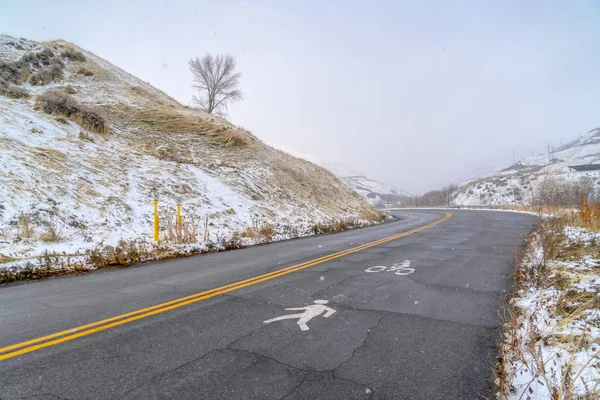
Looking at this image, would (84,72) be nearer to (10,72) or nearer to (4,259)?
(10,72)

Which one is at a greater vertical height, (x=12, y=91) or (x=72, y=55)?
(x=72, y=55)

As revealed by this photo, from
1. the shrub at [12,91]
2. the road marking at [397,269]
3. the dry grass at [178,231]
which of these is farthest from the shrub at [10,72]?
the road marking at [397,269]

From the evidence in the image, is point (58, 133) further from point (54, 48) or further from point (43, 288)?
point (54, 48)

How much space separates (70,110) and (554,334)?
2355 centimetres

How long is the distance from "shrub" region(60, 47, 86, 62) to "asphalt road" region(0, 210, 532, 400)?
101 ft

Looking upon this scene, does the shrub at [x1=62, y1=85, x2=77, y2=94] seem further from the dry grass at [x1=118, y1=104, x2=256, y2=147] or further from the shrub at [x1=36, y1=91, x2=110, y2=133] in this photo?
the shrub at [x1=36, y1=91, x2=110, y2=133]

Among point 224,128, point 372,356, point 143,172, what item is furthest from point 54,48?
point 372,356

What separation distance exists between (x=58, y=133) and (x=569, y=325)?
20.6 metres

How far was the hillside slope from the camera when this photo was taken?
10805 mm

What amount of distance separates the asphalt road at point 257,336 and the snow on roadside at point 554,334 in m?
0.31

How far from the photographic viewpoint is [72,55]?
29.0 m

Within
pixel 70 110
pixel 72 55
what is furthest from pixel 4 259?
pixel 72 55

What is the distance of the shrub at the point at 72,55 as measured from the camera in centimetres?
2867

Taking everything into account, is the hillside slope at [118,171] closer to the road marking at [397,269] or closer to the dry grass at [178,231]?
the dry grass at [178,231]
